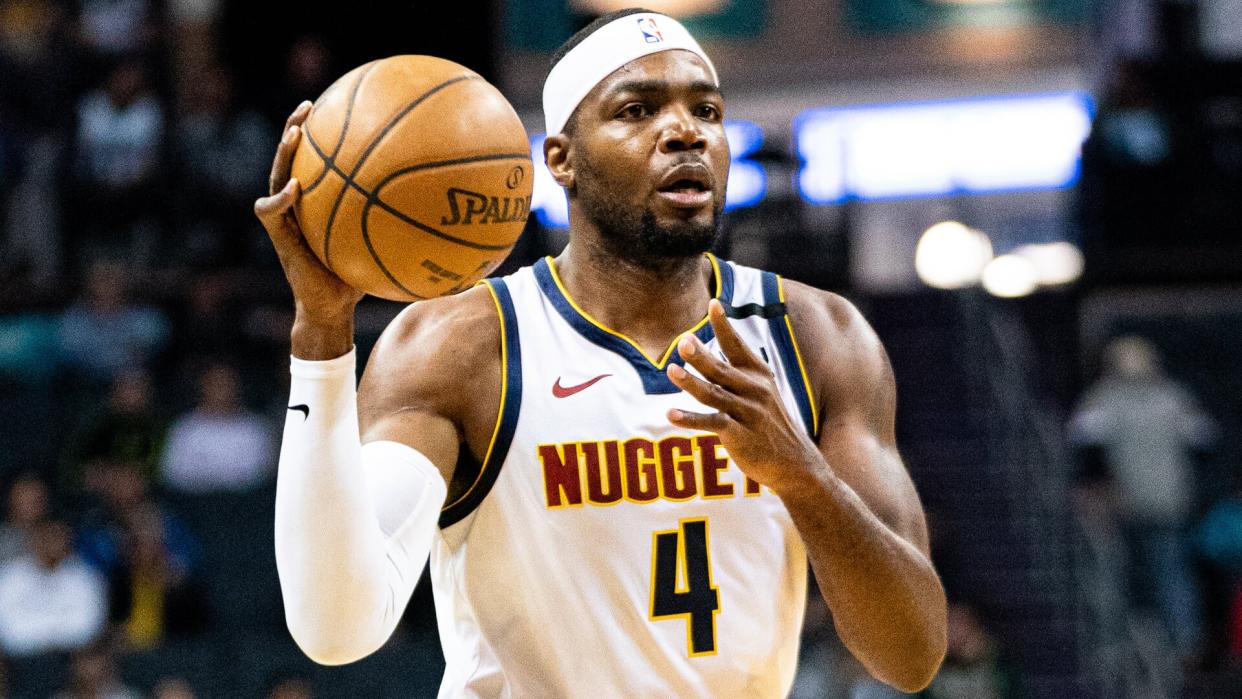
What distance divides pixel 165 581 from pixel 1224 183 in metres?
11.0

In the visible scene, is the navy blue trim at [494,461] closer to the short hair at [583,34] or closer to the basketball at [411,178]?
the basketball at [411,178]

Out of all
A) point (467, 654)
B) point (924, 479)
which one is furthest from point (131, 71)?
point (467, 654)

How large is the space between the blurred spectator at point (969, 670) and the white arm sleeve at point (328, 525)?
8.30 m

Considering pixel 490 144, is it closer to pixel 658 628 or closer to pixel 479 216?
pixel 479 216

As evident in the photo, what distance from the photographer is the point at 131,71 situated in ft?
48.0

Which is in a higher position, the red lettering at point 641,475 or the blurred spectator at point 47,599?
the red lettering at point 641,475

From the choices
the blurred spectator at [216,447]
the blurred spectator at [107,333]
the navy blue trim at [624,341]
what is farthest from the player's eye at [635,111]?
the blurred spectator at [107,333]

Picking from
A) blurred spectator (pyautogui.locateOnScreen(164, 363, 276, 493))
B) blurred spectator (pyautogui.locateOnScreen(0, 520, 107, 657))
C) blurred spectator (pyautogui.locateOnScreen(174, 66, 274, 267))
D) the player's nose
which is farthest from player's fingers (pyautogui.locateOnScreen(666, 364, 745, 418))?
blurred spectator (pyautogui.locateOnScreen(174, 66, 274, 267))

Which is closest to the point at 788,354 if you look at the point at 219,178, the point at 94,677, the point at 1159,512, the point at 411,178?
the point at 411,178

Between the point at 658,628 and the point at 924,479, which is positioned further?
the point at 924,479

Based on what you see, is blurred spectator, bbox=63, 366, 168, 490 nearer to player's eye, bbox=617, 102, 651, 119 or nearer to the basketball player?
the basketball player

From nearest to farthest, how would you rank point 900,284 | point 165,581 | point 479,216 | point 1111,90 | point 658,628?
point 479,216, point 658,628, point 165,581, point 1111,90, point 900,284

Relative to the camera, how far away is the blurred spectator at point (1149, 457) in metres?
13.9

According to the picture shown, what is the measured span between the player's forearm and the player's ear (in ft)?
4.01
